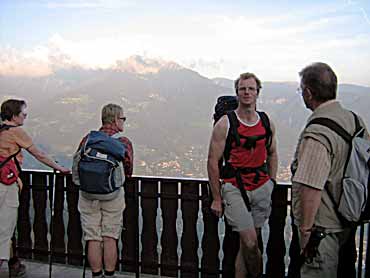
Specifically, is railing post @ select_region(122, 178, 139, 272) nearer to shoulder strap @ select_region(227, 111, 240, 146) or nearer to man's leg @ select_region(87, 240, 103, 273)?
man's leg @ select_region(87, 240, 103, 273)

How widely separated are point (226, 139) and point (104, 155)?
0.85 metres

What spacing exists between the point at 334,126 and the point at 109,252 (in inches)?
77.1

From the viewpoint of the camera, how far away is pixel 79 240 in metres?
4.05

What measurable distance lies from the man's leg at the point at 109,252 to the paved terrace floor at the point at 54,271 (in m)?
0.50

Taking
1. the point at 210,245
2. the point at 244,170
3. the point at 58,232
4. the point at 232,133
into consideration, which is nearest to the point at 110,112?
the point at 232,133

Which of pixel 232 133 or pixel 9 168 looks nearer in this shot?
pixel 232 133

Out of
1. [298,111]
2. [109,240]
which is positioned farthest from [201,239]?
[298,111]

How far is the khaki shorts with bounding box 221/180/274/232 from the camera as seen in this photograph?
2.91 metres

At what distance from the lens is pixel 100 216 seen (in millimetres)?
3336

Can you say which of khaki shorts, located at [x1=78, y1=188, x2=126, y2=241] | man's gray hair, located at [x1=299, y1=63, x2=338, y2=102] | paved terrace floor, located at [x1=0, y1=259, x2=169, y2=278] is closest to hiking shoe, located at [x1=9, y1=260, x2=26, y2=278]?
paved terrace floor, located at [x1=0, y1=259, x2=169, y2=278]

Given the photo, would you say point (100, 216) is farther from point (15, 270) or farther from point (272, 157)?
point (272, 157)

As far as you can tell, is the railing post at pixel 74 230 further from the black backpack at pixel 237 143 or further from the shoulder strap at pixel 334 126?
the shoulder strap at pixel 334 126

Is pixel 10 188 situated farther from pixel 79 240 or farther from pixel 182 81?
pixel 182 81

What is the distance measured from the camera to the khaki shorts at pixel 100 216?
3295 mm
